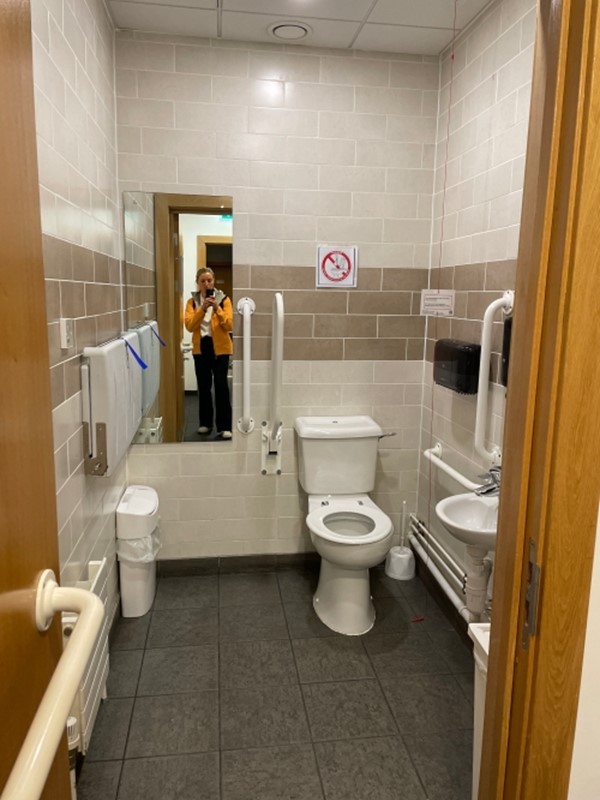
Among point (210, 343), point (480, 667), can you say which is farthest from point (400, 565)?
point (480, 667)

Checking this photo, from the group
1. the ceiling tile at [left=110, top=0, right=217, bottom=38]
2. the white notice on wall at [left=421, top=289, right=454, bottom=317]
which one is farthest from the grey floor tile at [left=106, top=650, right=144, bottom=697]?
the ceiling tile at [left=110, top=0, right=217, bottom=38]

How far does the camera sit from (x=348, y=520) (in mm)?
2809

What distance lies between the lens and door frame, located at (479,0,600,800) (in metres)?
0.71

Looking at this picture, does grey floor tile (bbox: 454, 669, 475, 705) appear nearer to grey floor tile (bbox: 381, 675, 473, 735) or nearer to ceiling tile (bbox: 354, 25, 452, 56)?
grey floor tile (bbox: 381, 675, 473, 735)

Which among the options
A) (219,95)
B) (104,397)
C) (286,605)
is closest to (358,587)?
(286,605)

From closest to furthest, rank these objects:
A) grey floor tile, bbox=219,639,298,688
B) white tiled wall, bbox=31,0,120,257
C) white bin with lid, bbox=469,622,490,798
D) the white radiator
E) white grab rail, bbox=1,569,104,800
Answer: white grab rail, bbox=1,569,104,800 < white bin with lid, bbox=469,622,490,798 < white tiled wall, bbox=31,0,120,257 < the white radiator < grey floor tile, bbox=219,639,298,688

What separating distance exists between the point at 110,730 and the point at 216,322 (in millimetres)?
1777

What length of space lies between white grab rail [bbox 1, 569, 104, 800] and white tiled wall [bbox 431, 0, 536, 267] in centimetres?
193

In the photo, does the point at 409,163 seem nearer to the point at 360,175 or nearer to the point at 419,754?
the point at 360,175

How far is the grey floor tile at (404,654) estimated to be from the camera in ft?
7.61

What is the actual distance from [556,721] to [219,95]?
9.06ft

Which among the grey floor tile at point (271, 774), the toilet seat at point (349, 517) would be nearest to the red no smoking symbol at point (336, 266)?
the toilet seat at point (349, 517)

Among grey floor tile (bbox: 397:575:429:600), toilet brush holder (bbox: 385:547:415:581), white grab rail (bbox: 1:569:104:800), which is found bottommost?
grey floor tile (bbox: 397:575:429:600)

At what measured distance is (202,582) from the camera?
301 centimetres
